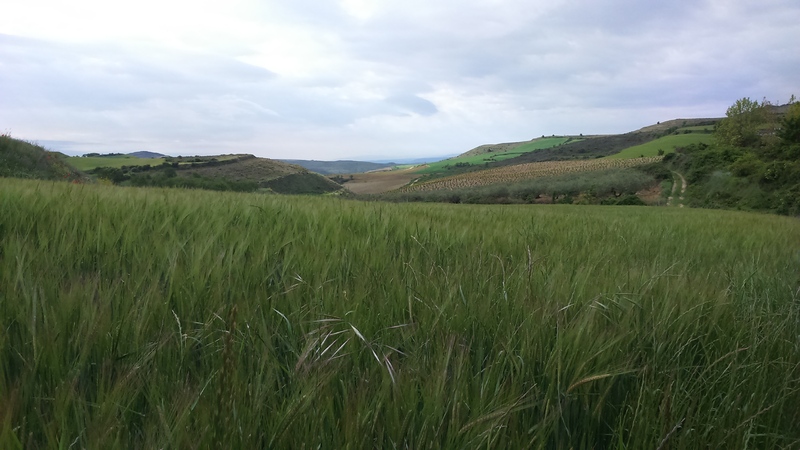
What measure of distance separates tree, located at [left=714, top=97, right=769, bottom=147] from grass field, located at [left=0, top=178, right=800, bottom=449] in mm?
51939

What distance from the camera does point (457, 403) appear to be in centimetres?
61

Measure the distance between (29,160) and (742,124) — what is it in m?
60.2

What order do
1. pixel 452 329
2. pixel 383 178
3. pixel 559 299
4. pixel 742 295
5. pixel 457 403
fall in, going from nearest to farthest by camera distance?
pixel 457 403 → pixel 452 329 → pixel 559 299 → pixel 742 295 → pixel 383 178

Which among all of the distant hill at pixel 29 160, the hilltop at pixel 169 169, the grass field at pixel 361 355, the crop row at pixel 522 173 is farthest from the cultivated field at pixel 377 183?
the grass field at pixel 361 355

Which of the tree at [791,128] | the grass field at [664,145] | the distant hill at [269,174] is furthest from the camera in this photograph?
the grass field at [664,145]

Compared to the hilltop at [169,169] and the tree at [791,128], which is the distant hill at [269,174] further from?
the tree at [791,128]

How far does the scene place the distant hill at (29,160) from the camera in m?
15.4

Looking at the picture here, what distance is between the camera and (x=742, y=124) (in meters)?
44.8

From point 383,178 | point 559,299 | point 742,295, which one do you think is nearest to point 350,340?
point 559,299

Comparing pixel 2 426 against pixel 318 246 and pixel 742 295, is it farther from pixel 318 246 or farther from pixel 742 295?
pixel 742 295

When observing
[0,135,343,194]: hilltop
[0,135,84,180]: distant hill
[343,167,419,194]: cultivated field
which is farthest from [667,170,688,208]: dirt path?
[0,135,84,180]: distant hill

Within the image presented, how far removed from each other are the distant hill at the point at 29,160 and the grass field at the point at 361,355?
17.6 metres

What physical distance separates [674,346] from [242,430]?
961 mm

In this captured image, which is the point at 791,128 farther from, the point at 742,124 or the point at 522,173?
the point at 522,173
